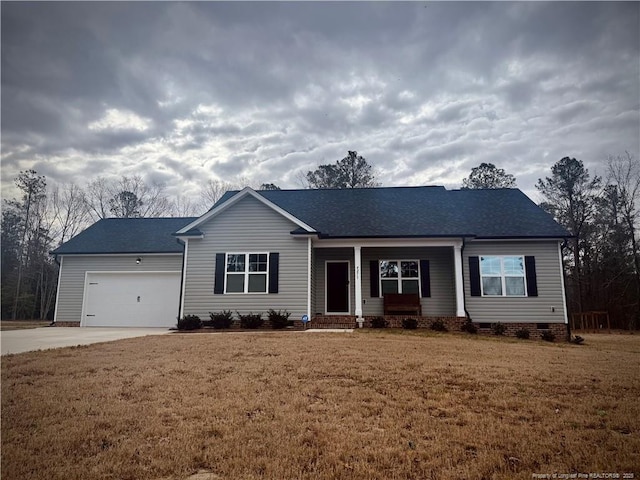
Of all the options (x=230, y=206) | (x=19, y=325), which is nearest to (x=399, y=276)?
(x=230, y=206)

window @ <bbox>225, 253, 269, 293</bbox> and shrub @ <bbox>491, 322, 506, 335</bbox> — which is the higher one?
window @ <bbox>225, 253, 269, 293</bbox>

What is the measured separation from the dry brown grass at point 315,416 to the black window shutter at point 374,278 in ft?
23.8

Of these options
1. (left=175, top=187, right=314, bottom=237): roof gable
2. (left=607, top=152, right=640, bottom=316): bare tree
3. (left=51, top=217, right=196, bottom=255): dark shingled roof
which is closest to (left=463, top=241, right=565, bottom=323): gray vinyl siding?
(left=175, top=187, right=314, bottom=237): roof gable

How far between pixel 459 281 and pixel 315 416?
10773mm

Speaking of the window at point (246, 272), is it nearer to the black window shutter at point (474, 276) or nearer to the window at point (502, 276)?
the black window shutter at point (474, 276)

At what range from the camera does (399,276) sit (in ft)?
49.6

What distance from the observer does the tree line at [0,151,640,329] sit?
24.9 meters

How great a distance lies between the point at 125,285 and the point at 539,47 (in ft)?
58.6

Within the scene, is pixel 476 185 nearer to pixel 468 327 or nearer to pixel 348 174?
pixel 348 174

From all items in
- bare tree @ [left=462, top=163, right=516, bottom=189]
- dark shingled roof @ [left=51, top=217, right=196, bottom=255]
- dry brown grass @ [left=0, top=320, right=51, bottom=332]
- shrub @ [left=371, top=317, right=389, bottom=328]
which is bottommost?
dry brown grass @ [left=0, top=320, right=51, bottom=332]

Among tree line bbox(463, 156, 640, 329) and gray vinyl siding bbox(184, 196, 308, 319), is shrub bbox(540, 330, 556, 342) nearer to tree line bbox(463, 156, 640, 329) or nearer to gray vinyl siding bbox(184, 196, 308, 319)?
gray vinyl siding bbox(184, 196, 308, 319)

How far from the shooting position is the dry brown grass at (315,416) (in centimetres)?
330

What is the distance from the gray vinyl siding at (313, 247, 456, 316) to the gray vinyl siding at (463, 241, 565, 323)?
791mm

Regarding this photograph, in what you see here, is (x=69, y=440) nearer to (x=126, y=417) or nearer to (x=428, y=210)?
(x=126, y=417)
